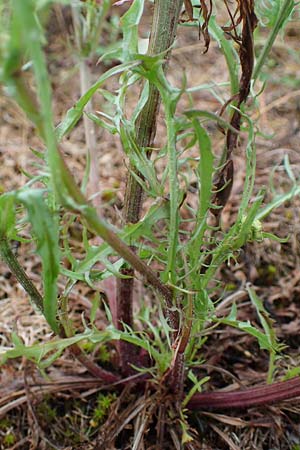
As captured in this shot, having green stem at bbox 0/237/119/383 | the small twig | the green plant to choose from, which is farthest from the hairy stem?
the small twig

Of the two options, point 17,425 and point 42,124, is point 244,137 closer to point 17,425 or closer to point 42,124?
point 17,425

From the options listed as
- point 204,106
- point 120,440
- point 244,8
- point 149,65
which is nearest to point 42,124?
point 149,65

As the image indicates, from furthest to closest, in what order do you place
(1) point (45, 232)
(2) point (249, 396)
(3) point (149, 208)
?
(2) point (249, 396) → (3) point (149, 208) → (1) point (45, 232)

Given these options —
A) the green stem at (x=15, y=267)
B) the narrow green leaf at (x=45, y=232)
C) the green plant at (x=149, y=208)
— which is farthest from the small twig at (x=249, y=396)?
the narrow green leaf at (x=45, y=232)

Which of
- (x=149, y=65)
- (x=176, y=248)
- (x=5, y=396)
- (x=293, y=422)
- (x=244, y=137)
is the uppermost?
(x=149, y=65)

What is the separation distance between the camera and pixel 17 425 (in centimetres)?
119

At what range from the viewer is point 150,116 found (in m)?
0.91

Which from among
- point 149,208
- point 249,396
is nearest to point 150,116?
point 149,208

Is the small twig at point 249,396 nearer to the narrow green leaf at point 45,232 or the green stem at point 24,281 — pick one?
the green stem at point 24,281

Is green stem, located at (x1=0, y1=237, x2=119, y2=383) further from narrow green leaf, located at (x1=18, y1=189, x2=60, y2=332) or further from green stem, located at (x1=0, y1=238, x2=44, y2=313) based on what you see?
narrow green leaf, located at (x1=18, y1=189, x2=60, y2=332)

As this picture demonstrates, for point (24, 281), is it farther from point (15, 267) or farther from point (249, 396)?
point (249, 396)

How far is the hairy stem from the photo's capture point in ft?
2.74

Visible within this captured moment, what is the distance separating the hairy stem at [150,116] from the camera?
84 cm

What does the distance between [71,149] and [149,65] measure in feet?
3.62
